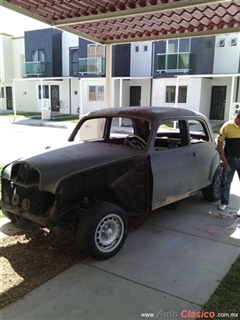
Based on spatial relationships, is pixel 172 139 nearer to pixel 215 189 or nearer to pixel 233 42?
pixel 215 189

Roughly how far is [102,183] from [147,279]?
136 centimetres

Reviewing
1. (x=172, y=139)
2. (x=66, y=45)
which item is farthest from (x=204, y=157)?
(x=66, y=45)

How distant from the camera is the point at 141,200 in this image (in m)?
4.66

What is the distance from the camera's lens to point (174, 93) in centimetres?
2478

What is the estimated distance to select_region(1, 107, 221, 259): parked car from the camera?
3.98m

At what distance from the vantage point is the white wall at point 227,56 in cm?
2268

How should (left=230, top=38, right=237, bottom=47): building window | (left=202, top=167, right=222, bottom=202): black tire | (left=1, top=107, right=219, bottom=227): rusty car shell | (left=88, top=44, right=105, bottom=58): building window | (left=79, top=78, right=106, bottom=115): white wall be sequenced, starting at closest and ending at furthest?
(left=1, top=107, right=219, bottom=227): rusty car shell, (left=202, top=167, right=222, bottom=202): black tire, (left=230, top=38, right=237, bottom=47): building window, (left=88, top=44, right=105, bottom=58): building window, (left=79, top=78, right=106, bottom=115): white wall

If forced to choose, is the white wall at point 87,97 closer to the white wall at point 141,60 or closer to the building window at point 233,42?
the white wall at point 141,60

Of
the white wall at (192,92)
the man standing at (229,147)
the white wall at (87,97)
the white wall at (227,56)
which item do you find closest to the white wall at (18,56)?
the white wall at (87,97)

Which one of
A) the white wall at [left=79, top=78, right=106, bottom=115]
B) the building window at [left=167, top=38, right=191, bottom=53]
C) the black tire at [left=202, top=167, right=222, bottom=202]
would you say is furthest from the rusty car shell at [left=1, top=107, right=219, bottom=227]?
the white wall at [left=79, top=78, right=106, bottom=115]

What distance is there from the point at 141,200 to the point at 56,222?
1323 mm

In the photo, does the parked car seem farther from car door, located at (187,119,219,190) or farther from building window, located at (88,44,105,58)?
building window, located at (88,44,105,58)

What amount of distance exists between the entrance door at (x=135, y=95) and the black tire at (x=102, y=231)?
24205 mm

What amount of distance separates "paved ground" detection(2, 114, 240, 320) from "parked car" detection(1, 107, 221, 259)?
0.36m
